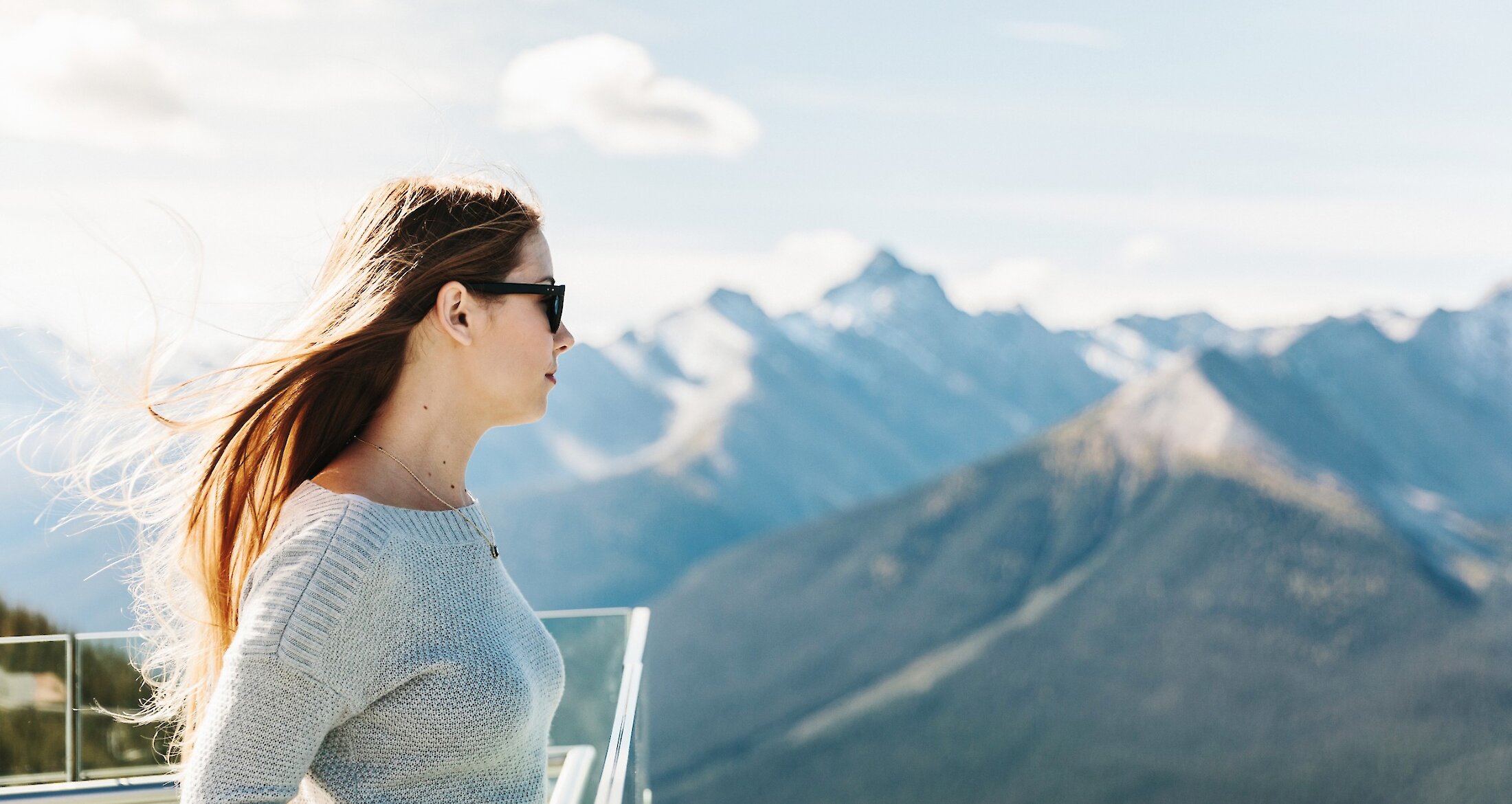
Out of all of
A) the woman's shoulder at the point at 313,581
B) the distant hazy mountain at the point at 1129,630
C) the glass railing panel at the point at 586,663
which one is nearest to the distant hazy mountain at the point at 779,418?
the distant hazy mountain at the point at 1129,630

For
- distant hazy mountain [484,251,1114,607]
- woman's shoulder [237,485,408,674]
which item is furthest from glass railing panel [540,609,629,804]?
distant hazy mountain [484,251,1114,607]

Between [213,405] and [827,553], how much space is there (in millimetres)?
53590

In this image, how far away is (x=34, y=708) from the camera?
3.13m

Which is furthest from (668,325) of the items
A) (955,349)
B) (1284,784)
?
(1284,784)


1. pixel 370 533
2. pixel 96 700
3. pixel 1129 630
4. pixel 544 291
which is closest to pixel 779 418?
pixel 1129 630

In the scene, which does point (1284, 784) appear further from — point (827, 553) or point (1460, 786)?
point (827, 553)

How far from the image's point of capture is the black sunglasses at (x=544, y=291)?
1384 millimetres

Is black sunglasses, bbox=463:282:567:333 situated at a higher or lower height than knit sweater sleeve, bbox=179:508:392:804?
higher

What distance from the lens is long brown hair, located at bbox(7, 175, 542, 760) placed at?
1.34 m

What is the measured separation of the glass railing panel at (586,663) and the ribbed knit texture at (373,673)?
1623 mm

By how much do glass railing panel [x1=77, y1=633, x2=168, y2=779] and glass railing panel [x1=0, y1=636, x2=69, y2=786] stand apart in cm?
4

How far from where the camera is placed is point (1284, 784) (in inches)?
1364

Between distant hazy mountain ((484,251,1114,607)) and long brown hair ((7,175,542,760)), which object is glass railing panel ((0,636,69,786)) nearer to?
long brown hair ((7,175,542,760))

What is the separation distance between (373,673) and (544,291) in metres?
0.45
